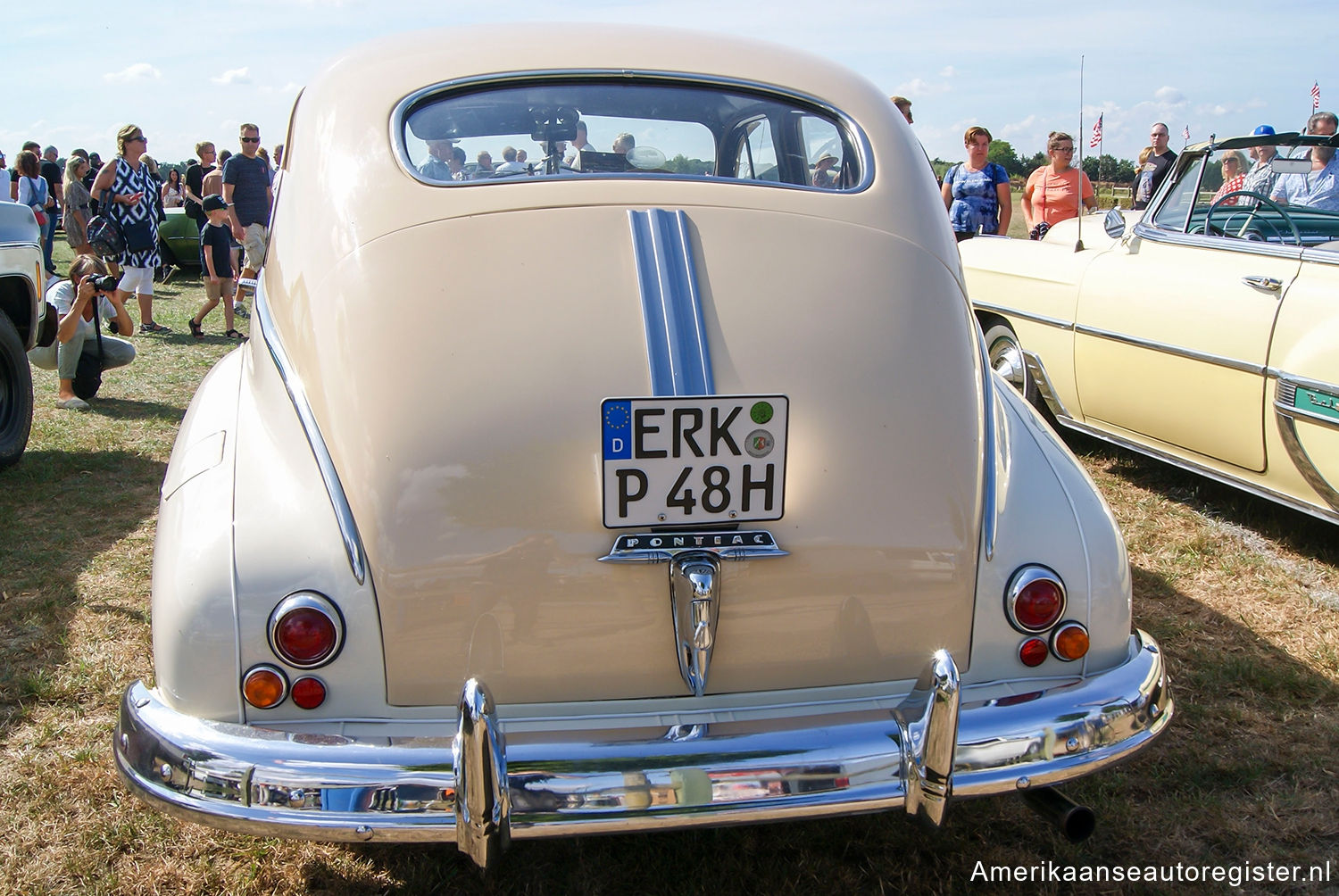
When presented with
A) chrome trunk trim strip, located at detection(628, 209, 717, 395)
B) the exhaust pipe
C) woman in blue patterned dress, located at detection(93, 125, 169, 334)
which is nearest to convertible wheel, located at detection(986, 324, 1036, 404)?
the exhaust pipe

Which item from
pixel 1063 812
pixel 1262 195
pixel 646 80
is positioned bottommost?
pixel 1063 812

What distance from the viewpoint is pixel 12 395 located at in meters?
5.50

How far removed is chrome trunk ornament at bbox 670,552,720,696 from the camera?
207 cm

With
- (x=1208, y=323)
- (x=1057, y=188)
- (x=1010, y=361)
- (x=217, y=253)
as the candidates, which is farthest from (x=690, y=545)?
(x=217, y=253)

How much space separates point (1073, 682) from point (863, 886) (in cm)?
70

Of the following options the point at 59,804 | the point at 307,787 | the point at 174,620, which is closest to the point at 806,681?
the point at 307,787

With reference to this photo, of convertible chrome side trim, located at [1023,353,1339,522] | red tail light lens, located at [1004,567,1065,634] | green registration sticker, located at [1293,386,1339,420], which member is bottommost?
convertible chrome side trim, located at [1023,353,1339,522]

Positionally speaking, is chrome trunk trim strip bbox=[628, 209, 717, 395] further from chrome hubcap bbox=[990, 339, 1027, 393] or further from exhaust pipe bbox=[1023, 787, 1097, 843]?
chrome hubcap bbox=[990, 339, 1027, 393]

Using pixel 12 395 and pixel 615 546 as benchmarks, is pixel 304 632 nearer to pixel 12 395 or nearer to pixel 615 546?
pixel 615 546

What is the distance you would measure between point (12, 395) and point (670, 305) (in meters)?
4.80

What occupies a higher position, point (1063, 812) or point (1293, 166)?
point (1293, 166)

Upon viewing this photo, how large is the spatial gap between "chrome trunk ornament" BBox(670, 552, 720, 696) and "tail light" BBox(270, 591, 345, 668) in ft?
2.18

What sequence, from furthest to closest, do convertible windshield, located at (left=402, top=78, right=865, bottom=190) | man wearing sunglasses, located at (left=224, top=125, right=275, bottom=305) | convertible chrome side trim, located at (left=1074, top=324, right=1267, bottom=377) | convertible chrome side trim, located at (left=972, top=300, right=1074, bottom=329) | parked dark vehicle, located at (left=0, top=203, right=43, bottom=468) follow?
man wearing sunglasses, located at (left=224, top=125, right=275, bottom=305) → parked dark vehicle, located at (left=0, top=203, right=43, bottom=468) → convertible chrome side trim, located at (left=972, top=300, right=1074, bottom=329) → convertible chrome side trim, located at (left=1074, top=324, right=1267, bottom=377) → convertible windshield, located at (left=402, top=78, right=865, bottom=190)

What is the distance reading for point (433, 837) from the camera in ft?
6.25
